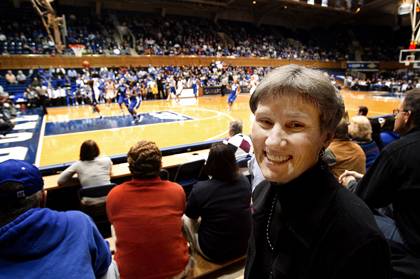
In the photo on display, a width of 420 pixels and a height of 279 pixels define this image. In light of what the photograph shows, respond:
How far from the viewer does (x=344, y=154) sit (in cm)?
304

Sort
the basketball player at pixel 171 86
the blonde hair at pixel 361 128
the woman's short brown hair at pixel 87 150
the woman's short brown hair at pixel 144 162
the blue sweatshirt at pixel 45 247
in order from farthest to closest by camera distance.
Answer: the basketball player at pixel 171 86 → the woman's short brown hair at pixel 87 150 → the blonde hair at pixel 361 128 → the woman's short brown hair at pixel 144 162 → the blue sweatshirt at pixel 45 247

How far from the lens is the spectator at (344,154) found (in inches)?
119

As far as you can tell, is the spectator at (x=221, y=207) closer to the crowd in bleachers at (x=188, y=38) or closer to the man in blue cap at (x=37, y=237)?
the man in blue cap at (x=37, y=237)

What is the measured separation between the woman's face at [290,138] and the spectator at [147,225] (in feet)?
4.56

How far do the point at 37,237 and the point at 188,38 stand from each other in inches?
1063

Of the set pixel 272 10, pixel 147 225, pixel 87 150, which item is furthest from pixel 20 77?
pixel 272 10

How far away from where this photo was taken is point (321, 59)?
3206 cm

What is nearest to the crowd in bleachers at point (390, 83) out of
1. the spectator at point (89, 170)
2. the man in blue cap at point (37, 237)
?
the spectator at point (89, 170)

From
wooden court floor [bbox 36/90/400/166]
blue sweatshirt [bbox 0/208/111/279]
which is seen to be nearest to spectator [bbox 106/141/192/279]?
blue sweatshirt [bbox 0/208/111/279]

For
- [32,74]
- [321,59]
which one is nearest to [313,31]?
[321,59]

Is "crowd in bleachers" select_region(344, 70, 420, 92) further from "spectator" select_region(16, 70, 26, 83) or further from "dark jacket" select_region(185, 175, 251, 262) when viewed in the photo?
"spectator" select_region(16, 70, 26, 83)

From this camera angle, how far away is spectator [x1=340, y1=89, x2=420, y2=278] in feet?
5.32

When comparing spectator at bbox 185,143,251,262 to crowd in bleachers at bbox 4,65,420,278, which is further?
spectator at bbox 185,143,251,262

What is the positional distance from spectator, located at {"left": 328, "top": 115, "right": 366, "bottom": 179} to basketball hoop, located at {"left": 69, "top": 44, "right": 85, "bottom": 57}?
63.1 ft
